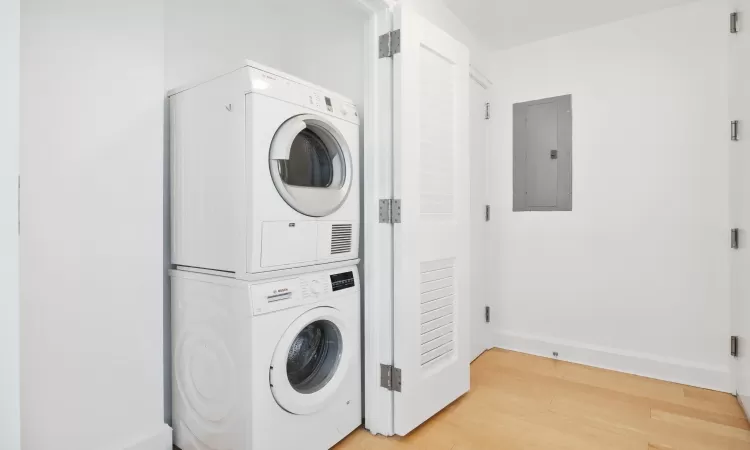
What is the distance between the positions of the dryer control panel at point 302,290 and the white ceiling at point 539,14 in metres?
1.87

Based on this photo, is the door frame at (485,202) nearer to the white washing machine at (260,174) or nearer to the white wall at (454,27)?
the white wall at (454,27)

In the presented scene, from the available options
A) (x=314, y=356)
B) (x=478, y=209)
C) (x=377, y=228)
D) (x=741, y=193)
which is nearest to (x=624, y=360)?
(x=741, y=193)

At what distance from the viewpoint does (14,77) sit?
0.73m

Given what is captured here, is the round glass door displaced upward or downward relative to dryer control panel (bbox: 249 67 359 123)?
downward

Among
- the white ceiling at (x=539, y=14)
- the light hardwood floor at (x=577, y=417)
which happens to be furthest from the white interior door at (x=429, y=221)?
the white ceiling at (x=539, y=14)

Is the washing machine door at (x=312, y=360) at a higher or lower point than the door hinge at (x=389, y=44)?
lower

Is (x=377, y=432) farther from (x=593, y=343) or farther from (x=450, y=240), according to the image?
(x=593, y=343)

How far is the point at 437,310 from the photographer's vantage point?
204 centimetres

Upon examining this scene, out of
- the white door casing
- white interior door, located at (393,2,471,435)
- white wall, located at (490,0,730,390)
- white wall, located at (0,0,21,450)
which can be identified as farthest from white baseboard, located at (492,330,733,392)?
white wall, located at (0,0,21,450)

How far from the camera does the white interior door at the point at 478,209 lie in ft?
9.25

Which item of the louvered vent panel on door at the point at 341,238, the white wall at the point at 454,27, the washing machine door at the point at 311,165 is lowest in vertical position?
the louvered vent panel on door at the point at 341,238

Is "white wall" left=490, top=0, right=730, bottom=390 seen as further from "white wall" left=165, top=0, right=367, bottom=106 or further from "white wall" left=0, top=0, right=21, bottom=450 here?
"white wall" left=0, top=0, right=21, bottom=450

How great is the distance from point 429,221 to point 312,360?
888mm

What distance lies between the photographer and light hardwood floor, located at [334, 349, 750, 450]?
5.77ft
